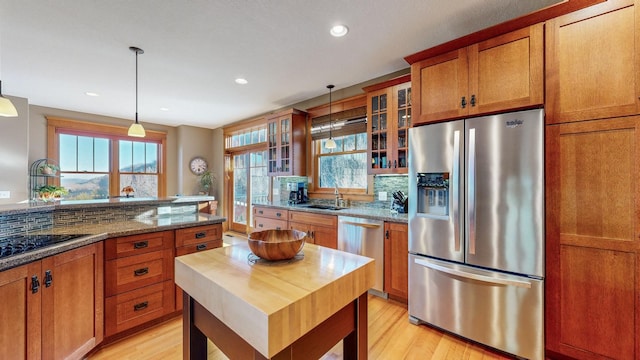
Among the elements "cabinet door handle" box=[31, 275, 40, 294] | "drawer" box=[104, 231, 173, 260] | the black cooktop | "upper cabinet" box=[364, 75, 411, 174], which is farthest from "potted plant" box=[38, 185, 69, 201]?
"upper cabinet" box=[364, 75, 411, 174]

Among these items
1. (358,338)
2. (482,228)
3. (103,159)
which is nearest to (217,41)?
(358,338)

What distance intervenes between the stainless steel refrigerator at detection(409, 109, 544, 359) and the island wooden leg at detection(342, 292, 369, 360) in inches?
46.1

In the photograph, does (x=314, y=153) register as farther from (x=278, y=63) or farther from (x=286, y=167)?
(x=278, y=63)

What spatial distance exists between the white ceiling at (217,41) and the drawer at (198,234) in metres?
1.82

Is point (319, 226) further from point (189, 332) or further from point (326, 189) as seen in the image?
point (189, 332)

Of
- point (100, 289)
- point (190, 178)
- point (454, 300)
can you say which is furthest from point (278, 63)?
point (190, 178)

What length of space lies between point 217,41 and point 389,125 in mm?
2013

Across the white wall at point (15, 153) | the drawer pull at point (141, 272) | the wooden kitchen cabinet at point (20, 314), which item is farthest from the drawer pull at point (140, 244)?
the white wall at point (15, 153)

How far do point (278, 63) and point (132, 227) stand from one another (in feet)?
7.29

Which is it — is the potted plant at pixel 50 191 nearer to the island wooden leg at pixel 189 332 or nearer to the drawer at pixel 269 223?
the drawer at pixel 269 223

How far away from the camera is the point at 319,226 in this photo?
324 cm

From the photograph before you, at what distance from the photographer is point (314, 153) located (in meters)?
4.25

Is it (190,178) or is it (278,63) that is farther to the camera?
(190,178)

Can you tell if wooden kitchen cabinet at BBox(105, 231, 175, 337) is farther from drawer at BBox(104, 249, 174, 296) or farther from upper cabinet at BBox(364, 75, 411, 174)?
upper cabinet at BBox(364, 75, 411, 174)
